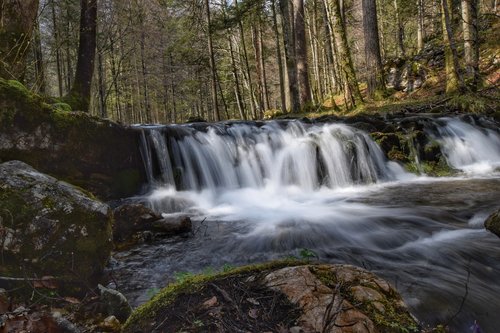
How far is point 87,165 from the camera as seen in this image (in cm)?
676

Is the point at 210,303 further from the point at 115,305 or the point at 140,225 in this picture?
the point at 140,225

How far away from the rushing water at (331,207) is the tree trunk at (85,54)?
10.9 ft

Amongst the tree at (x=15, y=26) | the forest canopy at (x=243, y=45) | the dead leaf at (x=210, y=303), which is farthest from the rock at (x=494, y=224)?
the tree at (x=15, y=26)

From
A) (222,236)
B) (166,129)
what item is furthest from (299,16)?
(222,236)

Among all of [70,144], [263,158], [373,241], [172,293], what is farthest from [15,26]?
[373,241]

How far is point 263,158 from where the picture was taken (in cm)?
941

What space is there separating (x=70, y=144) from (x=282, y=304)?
5.79 metres

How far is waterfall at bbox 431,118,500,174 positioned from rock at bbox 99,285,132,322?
9431 mm

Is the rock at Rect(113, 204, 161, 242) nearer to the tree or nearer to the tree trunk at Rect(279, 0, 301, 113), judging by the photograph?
the tree

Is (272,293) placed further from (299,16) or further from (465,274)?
(299,16)

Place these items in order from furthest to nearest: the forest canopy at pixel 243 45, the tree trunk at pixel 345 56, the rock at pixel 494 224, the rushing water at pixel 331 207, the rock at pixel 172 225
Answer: the tree trunk at pixel 345 56 → the forest canopy at pixel 243 45 → the rock at pixel 172 225 → the rock at pixel 494 224 → the rushing water at pixel 331 207

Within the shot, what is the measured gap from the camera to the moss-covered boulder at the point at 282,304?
172cm

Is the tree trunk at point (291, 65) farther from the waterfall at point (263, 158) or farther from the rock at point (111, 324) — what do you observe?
the rock at point (111, 324)

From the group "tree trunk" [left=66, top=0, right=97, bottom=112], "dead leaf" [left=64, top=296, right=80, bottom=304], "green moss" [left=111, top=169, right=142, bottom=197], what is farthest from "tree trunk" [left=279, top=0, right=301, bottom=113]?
"dead leaf" [left=64, top=296, right=80, bottom=304]
